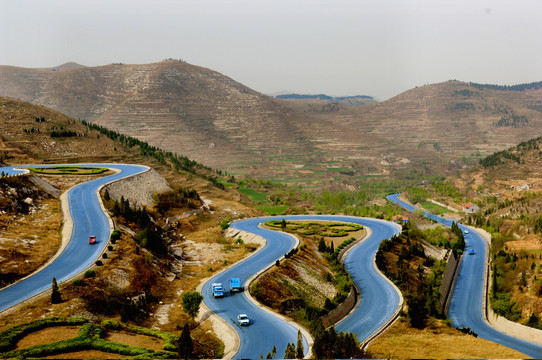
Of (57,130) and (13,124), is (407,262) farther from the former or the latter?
(13,124)

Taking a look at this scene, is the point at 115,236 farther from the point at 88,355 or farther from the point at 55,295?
the point at 88,355

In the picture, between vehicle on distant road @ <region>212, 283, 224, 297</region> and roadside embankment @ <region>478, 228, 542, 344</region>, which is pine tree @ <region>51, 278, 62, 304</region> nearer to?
vehicle on distant road @ <region>212, 283, 224, 297</region>

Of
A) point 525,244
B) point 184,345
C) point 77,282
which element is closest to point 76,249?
point 77,282

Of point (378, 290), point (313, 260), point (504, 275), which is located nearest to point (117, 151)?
point (313, 260)

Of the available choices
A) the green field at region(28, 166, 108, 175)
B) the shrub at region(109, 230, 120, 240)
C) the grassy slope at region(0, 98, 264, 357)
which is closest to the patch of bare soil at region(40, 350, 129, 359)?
the grassy slope at region(0, 98, 264, 357)

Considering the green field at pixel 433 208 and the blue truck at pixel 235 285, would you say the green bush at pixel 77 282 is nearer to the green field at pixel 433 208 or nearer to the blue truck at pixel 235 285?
the blue truck at pixel 235 285

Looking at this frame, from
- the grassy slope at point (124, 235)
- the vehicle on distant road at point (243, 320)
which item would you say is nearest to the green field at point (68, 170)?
the grassy slope at point (124, 235)
